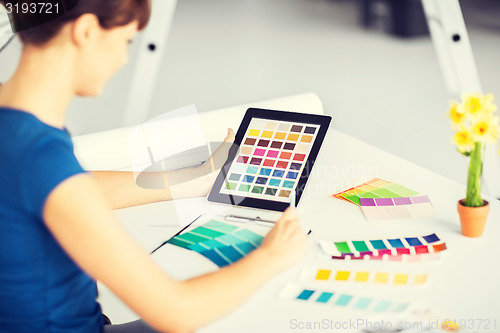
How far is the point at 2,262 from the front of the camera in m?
0.90

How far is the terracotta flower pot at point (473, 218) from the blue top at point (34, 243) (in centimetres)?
68

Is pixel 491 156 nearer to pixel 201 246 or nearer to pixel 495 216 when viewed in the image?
pixel 495 216

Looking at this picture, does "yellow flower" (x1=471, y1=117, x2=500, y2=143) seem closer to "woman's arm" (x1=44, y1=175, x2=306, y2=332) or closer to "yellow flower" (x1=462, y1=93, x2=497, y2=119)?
"yellow flower" (x1=462, y1=93, x2=497, y2=119)

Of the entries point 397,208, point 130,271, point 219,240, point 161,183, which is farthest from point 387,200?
point 130,271

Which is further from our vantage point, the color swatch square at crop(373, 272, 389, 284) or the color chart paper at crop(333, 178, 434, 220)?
the color chart paper at crop(333, 178, 434, 220)

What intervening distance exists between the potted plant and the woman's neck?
706 millimetres

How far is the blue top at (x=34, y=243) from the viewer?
817 millimetres

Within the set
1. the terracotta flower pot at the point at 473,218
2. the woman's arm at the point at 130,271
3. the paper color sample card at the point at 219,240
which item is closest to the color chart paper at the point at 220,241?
the paper color sample card at the point at 219,240

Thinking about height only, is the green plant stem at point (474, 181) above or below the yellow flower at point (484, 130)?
below

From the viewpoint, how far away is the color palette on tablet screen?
4.49 ft

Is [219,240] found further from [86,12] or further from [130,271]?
[86,12]

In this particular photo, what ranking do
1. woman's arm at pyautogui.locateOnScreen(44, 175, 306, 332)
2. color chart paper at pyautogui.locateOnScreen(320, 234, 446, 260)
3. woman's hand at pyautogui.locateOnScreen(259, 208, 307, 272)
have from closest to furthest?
woman's arm at pyautogui.locateOnScreen(44, 175, 306, 332) → woman's hand at pyautogui.locateOnScreen(259, 208, 307, 272) → color chart paper at pyautogui.locateOnScreen(320, 234, 446, 260)

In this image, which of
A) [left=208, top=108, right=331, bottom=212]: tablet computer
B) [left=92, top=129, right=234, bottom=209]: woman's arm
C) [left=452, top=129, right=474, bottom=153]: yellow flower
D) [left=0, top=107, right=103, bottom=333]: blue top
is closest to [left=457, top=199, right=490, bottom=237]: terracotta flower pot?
[left=452, top=129, right=474, bottom=153]: yellow flower

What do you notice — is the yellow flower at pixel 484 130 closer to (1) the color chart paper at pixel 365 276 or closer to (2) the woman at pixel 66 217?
(1) the color chart paper at pixel 365 276
